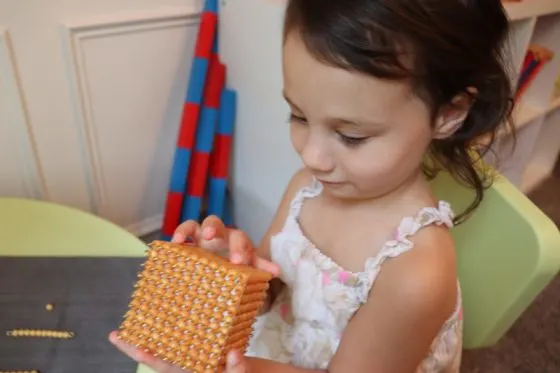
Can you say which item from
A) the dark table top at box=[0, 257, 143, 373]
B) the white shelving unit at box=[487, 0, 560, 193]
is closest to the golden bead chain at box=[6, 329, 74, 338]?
the dark table top at box=[0, 257, 143, 373]

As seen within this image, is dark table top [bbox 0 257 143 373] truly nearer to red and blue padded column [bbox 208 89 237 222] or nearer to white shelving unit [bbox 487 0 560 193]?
red and blue padded column [bbox 208 89 237 222]

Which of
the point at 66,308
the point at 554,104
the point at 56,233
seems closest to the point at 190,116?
the point at 56,233

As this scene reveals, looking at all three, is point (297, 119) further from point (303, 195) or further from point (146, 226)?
point (146, 226)

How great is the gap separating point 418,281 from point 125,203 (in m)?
0.97

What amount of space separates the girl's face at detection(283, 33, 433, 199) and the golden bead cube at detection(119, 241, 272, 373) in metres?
0.15

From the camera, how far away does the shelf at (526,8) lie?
1157mm

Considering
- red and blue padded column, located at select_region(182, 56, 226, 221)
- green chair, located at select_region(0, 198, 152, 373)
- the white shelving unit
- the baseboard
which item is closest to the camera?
green chair, located at select_region(0, 198, 152, 373)

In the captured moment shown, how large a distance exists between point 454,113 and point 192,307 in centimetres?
36

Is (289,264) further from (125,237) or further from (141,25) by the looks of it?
(141,25)

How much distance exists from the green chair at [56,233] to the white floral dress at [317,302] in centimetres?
28

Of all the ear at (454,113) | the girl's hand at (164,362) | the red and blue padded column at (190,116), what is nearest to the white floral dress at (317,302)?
the ear at (454,113)

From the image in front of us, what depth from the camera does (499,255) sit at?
74 centimetres

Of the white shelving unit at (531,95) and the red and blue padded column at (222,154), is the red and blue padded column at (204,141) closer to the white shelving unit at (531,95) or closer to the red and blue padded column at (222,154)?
the red and blue padded column at (222,154)

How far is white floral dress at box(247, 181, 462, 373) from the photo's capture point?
69 centimetres
